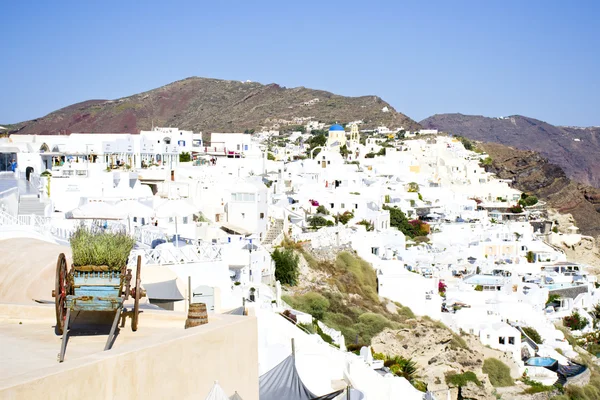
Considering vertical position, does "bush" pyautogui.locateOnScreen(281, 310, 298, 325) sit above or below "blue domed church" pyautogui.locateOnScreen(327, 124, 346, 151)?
below

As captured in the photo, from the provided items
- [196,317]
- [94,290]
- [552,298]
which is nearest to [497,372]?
[552,298]

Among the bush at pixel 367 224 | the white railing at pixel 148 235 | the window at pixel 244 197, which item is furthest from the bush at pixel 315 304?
the bush at pixel 367 224

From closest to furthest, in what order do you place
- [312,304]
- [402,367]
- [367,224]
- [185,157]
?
[402,367], [312,304], [367,224], [185,157]

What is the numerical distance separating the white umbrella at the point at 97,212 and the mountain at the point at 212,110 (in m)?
70.4

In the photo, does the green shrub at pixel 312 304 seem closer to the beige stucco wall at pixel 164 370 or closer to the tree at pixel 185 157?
the beige stucco wall at pixel 164 370

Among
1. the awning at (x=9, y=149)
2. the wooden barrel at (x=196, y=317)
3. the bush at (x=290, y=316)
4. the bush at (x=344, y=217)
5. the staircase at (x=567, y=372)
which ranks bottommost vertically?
the staircase at (x=567, y=372)

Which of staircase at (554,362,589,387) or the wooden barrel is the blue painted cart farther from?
staircase at (554,362,589,387)

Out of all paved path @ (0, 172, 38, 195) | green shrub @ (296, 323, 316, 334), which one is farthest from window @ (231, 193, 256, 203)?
green shrub @ (296, 323, 316, 334)

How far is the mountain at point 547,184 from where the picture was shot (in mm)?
63838

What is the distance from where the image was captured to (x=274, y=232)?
937 inches

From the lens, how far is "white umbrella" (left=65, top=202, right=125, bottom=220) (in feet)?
60.2

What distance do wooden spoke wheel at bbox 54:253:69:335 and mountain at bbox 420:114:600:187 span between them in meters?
168

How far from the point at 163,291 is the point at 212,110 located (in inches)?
4478

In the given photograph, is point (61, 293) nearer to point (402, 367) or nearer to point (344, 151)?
point (402, 367)
